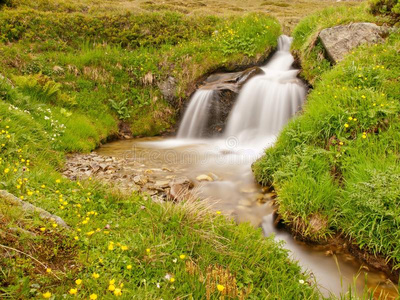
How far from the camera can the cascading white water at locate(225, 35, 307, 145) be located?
8.78m

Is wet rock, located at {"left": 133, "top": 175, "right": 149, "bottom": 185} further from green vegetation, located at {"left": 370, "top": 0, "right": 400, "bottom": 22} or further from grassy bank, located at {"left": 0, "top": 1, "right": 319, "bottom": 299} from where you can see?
green vegetation, located at {"left": 370, "top": 0, "right": 400, "bottom": 22}

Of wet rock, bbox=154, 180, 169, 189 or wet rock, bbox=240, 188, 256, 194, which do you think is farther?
wet rock, bbox=240, 188, 256, 194

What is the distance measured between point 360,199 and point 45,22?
1227 centimetres

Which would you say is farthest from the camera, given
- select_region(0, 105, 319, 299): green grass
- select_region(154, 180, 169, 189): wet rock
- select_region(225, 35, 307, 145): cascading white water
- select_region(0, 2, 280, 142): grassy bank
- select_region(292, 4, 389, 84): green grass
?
select_region(0, 2, 280, 142): grassy bank

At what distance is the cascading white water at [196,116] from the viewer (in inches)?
387

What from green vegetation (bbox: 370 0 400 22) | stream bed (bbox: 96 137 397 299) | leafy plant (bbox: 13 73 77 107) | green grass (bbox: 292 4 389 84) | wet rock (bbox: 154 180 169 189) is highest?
Answer: green vegetation (bbox: 370 0 400 22)

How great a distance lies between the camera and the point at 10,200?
2957mm

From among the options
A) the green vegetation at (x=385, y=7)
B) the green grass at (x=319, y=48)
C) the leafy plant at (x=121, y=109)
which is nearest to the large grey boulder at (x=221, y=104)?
the green grass at (x=319, y=48)

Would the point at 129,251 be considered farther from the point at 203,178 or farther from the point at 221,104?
the point at 221,104

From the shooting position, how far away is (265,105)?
9266 mm

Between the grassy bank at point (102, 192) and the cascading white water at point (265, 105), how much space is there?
186 cm

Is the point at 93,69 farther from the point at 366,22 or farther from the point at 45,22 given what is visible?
the point at 366,22

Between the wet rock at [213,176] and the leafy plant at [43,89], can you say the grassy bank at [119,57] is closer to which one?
the leafy plant at [43,89]

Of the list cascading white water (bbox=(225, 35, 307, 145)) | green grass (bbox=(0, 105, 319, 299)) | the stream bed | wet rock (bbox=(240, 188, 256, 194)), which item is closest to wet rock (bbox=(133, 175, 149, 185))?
the stream bed
